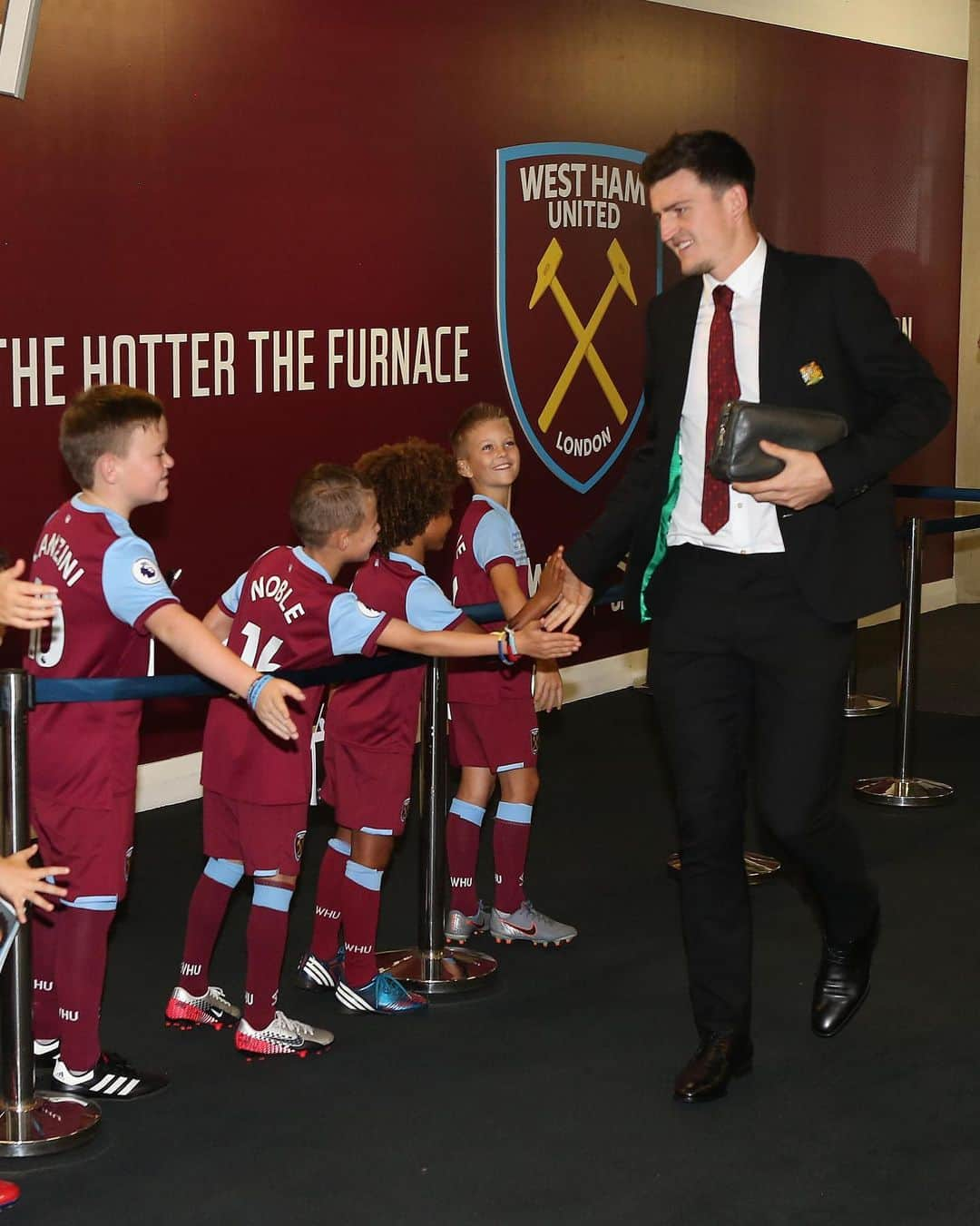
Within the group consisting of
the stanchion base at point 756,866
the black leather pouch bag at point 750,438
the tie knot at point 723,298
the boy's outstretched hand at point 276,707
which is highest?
the tie knot at point 723,298

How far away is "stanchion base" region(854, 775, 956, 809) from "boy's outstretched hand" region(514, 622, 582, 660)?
96.5 inches

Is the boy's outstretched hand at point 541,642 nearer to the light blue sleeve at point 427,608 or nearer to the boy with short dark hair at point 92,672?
the light blue sleeve at point 427,608

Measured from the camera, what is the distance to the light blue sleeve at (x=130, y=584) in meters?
3.18

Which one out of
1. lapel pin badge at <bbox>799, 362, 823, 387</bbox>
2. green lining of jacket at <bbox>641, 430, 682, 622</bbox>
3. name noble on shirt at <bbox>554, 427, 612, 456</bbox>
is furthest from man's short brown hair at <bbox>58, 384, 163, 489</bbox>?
name noble on shirt at <bbox>554, 427, 612, 456</bbox>

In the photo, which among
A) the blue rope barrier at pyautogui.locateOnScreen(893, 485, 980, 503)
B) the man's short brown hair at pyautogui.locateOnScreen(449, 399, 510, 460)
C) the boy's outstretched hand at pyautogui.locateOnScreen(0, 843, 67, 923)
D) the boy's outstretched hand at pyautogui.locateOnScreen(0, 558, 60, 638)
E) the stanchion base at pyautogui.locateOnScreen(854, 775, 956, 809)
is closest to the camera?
the boy's outstretched hand at pyautogui.locateOnScreen(0, 843, 67, 923)

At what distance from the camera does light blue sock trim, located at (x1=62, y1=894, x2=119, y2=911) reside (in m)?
3.25

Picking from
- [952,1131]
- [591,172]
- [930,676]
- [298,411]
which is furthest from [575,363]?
[952,1131]

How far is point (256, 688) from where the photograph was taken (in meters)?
3.10

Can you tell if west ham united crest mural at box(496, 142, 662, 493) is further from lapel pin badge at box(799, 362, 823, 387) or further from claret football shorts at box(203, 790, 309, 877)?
lapel pin badge at box(799, 362, 823, 387)

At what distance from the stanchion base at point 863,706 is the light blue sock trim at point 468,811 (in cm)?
300

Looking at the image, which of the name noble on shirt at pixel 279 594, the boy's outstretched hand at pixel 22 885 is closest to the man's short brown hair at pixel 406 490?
the name noble on shirt at pixel 279 594

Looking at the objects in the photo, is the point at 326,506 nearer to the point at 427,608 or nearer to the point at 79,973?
the point at 427,608

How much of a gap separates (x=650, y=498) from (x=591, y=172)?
4377mm

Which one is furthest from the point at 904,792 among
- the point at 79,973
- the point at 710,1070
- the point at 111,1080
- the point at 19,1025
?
the point at 19,1025
